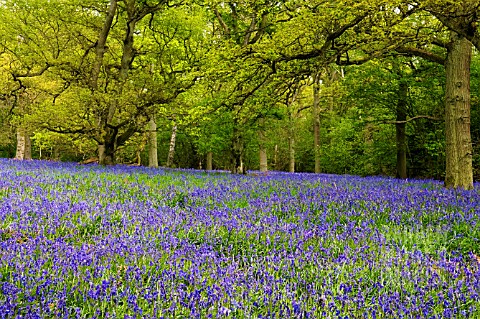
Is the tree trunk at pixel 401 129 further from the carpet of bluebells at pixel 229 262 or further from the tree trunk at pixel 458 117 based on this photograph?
the carpet of bluebells at pixel 229 262

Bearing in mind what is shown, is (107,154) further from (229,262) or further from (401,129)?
(229,262)

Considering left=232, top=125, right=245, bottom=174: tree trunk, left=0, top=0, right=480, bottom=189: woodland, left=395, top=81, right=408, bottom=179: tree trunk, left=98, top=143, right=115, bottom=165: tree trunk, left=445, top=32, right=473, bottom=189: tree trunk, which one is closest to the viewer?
left=0, top=0, right=480, bottom=189: woodland

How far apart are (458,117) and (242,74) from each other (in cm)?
591

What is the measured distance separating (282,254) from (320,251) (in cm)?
43

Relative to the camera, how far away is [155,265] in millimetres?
3314

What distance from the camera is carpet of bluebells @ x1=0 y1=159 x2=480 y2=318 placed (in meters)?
2.55

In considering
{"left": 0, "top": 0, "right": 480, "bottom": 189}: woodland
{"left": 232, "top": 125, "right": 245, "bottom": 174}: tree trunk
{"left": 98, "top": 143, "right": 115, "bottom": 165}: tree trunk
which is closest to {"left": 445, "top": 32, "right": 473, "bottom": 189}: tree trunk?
{"left": 0, "top": 0, "right": 480, "bottom": 189}: woodland

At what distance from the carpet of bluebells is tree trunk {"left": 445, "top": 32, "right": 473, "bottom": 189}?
4406 millimetres

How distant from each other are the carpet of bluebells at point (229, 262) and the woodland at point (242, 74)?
4.63 metres

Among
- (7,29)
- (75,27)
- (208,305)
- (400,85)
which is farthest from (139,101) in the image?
(208,305)

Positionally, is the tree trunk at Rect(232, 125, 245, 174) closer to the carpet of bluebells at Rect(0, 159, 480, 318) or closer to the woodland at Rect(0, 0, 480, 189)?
the woodland at Rect(0, 0, 480, 189)

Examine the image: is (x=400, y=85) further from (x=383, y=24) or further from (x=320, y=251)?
(x=320, y=251)

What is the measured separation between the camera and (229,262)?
3.66m

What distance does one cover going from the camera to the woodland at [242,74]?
382 inches
